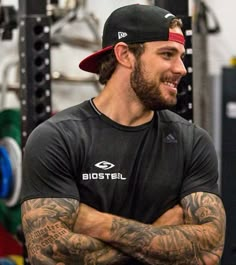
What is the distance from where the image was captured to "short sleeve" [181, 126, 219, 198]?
7.72ft

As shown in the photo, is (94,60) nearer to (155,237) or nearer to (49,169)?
(49,169)

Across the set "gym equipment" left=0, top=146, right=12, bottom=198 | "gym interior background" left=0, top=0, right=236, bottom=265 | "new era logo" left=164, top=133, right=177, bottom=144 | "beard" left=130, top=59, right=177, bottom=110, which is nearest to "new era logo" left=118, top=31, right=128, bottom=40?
"beard" left=130, top=59, right=177, bottom=110

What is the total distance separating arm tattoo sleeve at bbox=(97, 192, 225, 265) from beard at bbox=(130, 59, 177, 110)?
1.06 feet

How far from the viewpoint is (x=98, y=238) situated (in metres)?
2.24

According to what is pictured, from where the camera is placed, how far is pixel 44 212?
223 cm

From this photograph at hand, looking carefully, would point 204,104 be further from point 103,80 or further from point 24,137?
point 103,80

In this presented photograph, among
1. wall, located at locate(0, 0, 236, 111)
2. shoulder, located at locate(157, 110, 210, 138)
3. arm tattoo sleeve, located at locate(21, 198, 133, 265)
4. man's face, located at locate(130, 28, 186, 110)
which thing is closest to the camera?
arm tattoo sleeve, located at locate(21, 198, 133, 265)

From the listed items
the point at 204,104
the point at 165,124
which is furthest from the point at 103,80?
the point at 204,104

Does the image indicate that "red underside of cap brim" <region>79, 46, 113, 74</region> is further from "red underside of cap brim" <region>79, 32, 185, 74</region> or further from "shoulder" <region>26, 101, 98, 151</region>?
"shoulder" <region>26, 101, 98, 151</region>

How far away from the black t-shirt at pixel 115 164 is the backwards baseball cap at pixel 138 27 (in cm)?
25

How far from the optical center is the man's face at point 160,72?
2320 millimetres

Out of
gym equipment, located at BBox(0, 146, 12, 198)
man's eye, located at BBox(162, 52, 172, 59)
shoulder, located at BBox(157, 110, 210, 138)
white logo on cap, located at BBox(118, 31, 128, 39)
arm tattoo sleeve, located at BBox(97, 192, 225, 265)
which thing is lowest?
gym equipment, located at BBox(0, 146, 12, 198)

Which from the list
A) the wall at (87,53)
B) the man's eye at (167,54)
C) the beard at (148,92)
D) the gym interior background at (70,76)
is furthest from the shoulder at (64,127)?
the wall at (87,53)

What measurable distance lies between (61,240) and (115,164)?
0.31 meters
